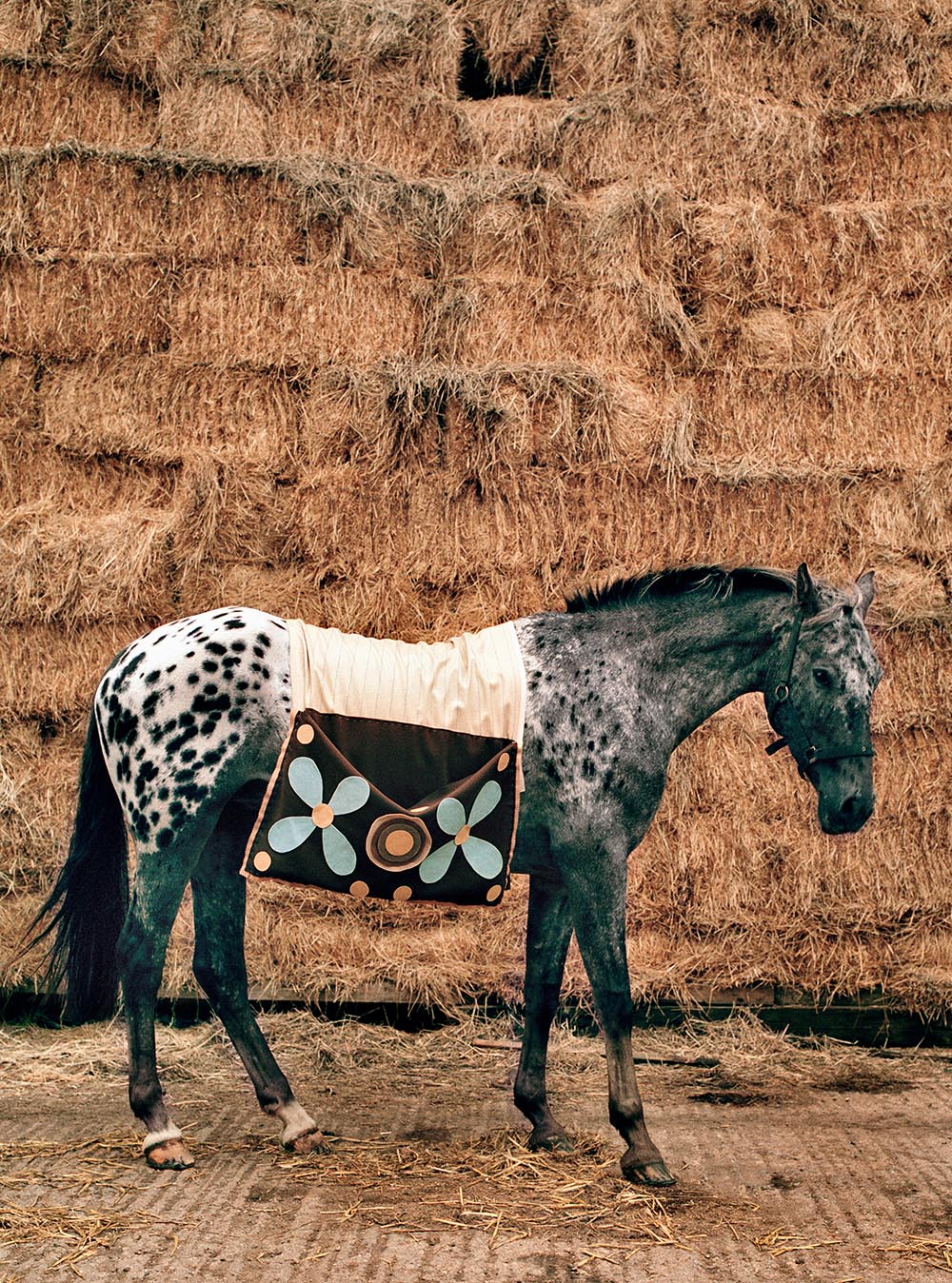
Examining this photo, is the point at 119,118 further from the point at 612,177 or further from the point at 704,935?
the point at 704,935

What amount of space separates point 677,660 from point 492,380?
78.5 inches

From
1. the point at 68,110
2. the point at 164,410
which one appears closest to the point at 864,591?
the point at 164,410

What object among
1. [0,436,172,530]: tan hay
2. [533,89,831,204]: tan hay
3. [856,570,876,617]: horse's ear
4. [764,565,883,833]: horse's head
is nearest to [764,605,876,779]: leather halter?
[764,565,883,833]: horse's head

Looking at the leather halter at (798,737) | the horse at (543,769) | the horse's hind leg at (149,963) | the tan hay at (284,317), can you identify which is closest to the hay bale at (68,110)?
the tan hay at (284,317)

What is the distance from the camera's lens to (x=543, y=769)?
416 cm

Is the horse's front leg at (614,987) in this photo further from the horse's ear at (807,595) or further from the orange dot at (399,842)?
the horse's ear at (807,595)

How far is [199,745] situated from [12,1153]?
4.84 feet

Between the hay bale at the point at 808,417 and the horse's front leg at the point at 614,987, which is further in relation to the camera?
the hay bale at the point at 808,417

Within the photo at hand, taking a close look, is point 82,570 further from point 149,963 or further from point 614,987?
point 614,987

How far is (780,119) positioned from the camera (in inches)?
235

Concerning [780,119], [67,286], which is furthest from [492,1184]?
[780,119]

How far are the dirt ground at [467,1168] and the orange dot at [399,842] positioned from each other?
100 cm

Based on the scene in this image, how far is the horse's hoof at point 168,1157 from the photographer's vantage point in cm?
399

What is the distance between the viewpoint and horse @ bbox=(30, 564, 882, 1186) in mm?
4012
